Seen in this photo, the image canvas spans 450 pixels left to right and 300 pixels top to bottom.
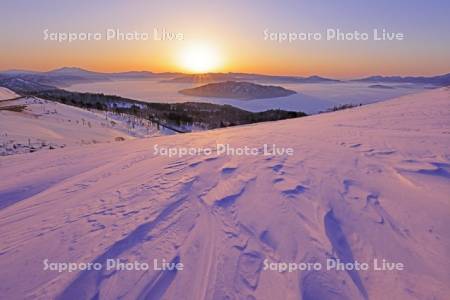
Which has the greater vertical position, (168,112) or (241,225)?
(168,112)

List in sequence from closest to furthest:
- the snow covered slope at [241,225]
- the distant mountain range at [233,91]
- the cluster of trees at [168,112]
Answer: the snow covered slope at [241,225] → the cluster of trees at [168,112] → the distant mountain range at [233,91]

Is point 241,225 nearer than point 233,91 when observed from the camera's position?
Yes

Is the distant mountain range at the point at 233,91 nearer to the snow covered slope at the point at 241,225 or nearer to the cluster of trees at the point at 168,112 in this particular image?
the cluster of trees at the point at 168,112

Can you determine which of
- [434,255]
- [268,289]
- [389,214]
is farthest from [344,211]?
[268,289]

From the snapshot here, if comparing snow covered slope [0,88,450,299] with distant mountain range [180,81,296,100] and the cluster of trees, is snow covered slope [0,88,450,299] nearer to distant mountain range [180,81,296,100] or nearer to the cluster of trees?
the cluster of trees

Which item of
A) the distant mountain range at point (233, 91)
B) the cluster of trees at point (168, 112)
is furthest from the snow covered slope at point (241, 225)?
the distant mountain range at point (233, 91)

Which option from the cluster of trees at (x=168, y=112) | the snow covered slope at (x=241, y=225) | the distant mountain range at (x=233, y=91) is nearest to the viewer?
the snow covered slope at (x=241, y=225)

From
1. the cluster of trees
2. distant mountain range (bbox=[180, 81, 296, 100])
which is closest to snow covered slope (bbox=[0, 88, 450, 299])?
the cluster of trees

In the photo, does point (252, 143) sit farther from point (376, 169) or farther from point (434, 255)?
point (434, 255)
